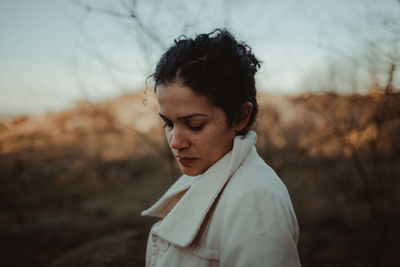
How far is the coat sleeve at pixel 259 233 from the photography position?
35.2 inches

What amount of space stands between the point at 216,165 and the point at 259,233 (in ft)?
1.45

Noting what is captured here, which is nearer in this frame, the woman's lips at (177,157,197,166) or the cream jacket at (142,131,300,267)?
the cream jacket at (142,131,300,267)

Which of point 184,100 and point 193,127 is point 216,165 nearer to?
point 193,127

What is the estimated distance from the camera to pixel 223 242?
981 millimetres

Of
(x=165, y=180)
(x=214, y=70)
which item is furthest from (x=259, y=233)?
(x=165, y=180)

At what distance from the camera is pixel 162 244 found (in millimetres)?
1330

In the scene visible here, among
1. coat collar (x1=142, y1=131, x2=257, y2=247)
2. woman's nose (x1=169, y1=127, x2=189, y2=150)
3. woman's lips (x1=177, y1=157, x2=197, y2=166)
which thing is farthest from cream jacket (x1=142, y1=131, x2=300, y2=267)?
woman's nose (x1=169, y1=127, x2=189, y2=150)

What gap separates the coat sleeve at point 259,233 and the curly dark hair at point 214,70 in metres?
0.47

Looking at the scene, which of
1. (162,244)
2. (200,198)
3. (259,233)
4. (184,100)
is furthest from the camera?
(162,244)

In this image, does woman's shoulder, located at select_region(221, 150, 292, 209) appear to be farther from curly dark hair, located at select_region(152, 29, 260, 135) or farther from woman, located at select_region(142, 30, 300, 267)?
curly dark hair, located at select_region(152, 29, 260, 135)

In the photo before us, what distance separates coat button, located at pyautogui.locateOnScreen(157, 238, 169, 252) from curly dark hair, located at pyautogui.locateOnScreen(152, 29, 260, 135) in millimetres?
831

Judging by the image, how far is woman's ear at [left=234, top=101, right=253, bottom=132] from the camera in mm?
1252

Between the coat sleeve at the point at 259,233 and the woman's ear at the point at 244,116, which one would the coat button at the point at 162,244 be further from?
the woman's ear at the point at 244,116

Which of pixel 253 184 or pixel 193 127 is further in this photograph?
pixel 193 127
